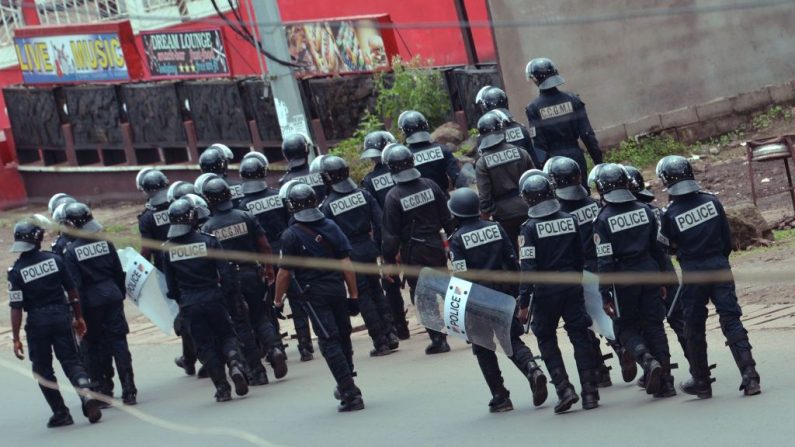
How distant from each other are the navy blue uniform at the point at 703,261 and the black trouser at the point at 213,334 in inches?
169

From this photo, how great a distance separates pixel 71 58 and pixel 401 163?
15.5 metres

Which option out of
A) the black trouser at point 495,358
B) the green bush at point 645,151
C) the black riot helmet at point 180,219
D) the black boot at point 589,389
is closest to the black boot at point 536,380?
the black trouser at point 495,358

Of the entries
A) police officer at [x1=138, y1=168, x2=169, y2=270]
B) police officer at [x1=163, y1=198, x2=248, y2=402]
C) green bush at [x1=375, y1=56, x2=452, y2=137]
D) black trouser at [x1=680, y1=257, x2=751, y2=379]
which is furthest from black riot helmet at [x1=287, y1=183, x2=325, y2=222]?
green bush at [x1=375, y1=56, x2=452, y2=137]

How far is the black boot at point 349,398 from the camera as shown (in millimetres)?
12141

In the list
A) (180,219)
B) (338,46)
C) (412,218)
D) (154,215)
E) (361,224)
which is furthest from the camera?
(338,46)

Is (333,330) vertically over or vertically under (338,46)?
under

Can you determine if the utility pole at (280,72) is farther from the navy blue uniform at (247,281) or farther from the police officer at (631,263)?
the police officer at (631,263)

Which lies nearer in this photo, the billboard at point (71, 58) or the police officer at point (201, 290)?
the police officer at point (201, 290)

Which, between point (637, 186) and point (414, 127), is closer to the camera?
point (637, 186)

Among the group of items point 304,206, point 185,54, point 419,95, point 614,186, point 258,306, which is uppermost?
point 185,54

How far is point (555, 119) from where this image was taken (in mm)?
15039

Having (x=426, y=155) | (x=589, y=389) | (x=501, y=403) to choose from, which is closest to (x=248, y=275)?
(x=426, y=155)

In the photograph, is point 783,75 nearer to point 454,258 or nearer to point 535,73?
point 535,73

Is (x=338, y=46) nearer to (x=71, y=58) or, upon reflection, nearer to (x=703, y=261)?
(x=71, y=58)
